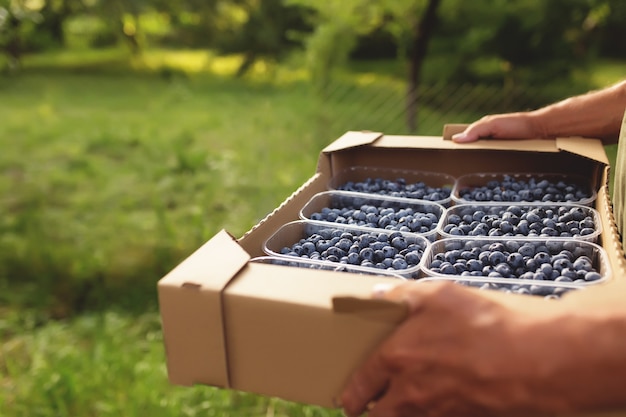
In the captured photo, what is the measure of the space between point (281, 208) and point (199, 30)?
27.0 feet

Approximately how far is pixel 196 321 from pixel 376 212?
25.8 inches

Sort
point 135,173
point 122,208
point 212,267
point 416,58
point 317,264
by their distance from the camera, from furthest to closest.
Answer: point 135,173
point 122,208
point 416,58
point 317,264
point 212,267

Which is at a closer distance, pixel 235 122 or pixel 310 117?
pixel 310 117

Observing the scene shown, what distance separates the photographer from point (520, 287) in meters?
1.05

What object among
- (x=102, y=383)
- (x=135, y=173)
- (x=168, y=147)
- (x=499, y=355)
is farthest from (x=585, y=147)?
(x=168, y=147)

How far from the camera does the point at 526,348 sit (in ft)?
2.56

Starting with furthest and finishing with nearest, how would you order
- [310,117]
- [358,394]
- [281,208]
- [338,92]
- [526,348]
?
[310,117] → [338,92] → [281,208] → [358,394] → [526,348]

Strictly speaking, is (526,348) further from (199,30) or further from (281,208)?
(199,30)

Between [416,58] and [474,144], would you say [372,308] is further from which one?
[416,58]

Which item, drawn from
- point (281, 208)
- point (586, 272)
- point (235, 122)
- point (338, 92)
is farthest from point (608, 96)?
point (235, 122)

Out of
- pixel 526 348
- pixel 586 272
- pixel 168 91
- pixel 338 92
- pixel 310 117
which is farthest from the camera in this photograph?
pixel 168 91

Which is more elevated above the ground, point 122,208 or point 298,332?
point 298,332

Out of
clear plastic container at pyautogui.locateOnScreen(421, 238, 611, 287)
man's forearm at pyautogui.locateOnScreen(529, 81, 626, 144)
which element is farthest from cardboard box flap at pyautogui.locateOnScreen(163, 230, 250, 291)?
man's forearm at pyautogui.locateOnScreen(529, 81, 626, 144)

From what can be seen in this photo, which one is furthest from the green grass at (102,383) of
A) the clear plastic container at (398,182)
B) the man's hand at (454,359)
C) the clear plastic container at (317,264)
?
the man's hand at (454,359)
